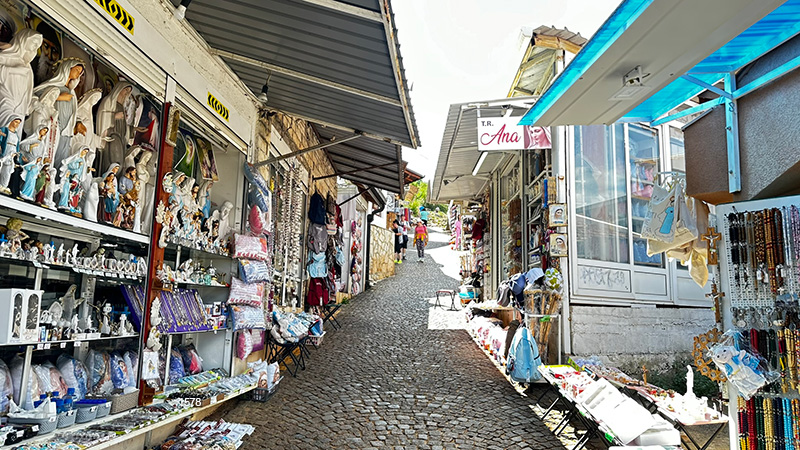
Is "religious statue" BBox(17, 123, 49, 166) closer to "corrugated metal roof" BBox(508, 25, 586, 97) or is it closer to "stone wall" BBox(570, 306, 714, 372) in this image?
"stone wall" BBox(570, 306, 714, 372)

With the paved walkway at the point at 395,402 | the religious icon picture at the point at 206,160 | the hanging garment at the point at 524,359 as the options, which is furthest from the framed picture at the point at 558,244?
the religious icon picture at the point at 206,160

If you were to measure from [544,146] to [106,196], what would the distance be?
19.1 ft

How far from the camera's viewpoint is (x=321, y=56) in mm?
4551

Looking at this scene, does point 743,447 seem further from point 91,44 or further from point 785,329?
point 91,44

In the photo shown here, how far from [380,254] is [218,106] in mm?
16221

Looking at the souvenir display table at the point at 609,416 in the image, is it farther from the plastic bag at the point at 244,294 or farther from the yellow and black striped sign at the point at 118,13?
the yellow and black striped sign at the point at 118,13

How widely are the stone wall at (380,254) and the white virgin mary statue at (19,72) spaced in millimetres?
16187

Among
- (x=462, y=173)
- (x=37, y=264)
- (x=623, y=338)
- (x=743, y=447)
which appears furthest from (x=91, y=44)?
(x=462, y=173)

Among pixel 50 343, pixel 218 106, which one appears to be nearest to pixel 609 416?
pixel 50 343

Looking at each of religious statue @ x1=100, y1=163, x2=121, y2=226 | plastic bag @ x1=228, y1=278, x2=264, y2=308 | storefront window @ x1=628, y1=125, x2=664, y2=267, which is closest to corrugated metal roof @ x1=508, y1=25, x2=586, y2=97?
storefront window @ x1=628, y1=125, x2=664, y2=267

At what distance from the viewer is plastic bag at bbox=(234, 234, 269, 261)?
5.51 metres

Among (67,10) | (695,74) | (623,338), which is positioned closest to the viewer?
(67,10)

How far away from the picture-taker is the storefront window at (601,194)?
289 inches

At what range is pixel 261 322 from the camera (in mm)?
5797
